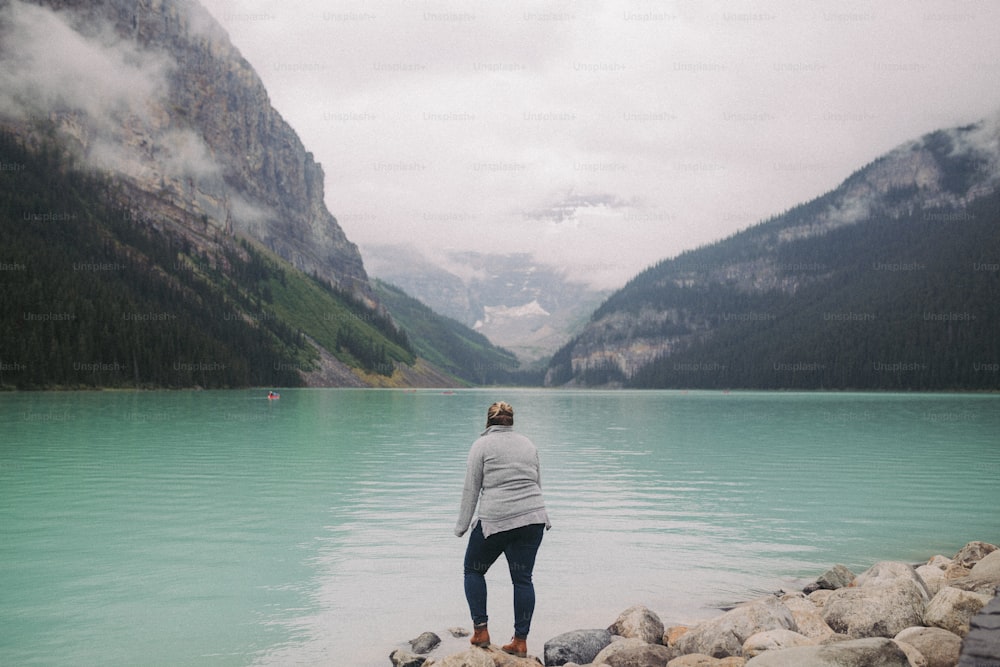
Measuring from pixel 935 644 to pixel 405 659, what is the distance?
7.38 meters

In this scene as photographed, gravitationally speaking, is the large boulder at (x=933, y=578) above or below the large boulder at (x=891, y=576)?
below

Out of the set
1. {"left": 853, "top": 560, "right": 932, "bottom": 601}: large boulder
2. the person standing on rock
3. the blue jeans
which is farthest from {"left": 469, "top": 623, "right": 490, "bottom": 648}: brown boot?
{"left": 853, "top": 560, "right": 932, "bottom": 601}: large boulder

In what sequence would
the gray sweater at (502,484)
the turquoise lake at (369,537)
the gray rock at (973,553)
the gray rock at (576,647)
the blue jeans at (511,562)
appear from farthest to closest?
the gray rock at (973,553), the turquoise lake at (369,537), the gray rock at (576,647), the blue jeans at (511,562), the gray sweater at (502,484)

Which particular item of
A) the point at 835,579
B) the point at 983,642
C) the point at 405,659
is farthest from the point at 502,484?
the point at 835,579

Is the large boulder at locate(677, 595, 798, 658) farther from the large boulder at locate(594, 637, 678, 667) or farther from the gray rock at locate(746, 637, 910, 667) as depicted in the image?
the gray rock at locate(746, 637, 910, 667)

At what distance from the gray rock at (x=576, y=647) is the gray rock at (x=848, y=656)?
312 centimetres

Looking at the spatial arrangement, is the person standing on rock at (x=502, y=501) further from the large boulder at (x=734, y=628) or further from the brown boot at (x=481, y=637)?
the large boulder at (x=734, y=628)

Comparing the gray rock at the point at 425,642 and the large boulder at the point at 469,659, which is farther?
the gray rock at the point at 425,642

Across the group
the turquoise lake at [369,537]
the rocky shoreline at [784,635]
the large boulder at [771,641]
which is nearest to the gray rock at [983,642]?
the rocky shoreline at [784,635]

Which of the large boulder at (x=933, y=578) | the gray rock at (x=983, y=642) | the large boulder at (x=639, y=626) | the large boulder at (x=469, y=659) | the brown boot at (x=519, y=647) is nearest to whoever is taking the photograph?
the gray rock at (x=983, y=642)

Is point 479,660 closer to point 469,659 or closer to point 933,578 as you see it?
point 469,659

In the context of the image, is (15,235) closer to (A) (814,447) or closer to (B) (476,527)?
(A) (814,447)

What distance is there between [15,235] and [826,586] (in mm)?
194856

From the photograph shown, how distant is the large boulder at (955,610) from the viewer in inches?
433
